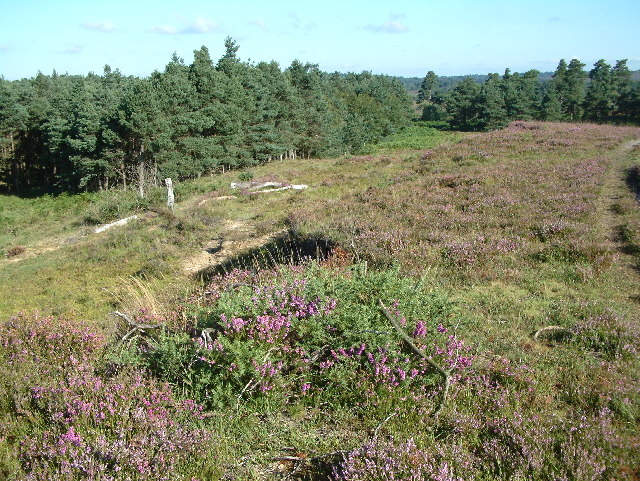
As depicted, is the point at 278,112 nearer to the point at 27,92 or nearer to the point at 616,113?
the point at 27,92

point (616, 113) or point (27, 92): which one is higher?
point (27, 92)

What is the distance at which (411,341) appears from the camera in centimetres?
417

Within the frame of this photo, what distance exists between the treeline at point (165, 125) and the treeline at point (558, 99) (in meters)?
27.6

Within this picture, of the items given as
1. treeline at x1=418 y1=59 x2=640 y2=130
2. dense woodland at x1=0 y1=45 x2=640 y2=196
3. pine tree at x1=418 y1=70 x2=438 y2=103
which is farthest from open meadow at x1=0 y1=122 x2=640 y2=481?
pine tree at x1=418 y1=70 x2=438 y2=103

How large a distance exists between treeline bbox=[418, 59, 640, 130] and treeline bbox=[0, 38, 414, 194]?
90.6ft

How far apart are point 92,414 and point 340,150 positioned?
57.2 metres

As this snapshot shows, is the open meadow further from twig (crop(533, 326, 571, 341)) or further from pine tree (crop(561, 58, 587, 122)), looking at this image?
pine tree (crop(561, 58, 587, 122))

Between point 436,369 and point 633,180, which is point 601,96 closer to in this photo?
point 633,180

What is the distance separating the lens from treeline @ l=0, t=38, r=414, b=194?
119 ft

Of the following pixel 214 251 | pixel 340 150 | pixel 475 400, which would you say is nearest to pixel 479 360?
pixel 475 400

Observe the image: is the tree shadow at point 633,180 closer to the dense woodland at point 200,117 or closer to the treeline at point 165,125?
the treeline at point 165,125

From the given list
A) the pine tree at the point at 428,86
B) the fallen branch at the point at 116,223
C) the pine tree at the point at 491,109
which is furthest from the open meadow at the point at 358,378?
the pine tree at the point at 428,86

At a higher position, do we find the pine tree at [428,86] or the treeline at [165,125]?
the pine tree at [428,86]

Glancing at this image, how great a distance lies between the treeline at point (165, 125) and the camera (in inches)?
1426
